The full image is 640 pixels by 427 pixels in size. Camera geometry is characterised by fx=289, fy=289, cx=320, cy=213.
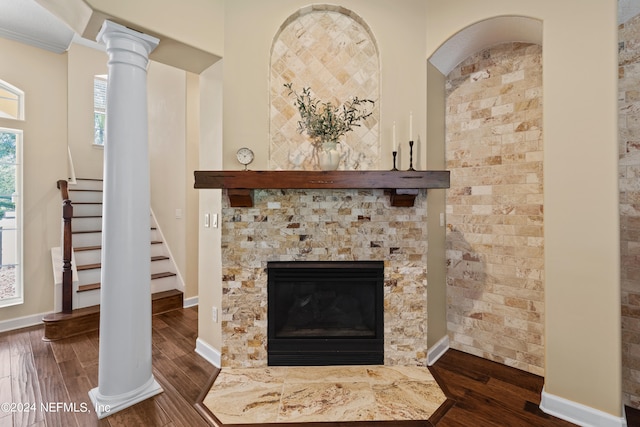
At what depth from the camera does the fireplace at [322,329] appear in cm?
241

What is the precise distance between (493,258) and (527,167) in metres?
0.81

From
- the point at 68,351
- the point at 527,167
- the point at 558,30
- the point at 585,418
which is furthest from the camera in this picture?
the point at 68,351

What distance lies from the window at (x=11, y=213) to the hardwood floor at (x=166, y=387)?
69cm

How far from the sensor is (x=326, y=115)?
2340mm

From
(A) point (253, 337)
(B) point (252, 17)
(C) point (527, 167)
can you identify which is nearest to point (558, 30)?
(C) point (527, 167)

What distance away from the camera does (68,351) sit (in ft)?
8.93

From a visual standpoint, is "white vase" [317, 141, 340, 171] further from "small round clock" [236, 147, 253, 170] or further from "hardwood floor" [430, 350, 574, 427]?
"hardwood floor" [430, 350, 574, 427]

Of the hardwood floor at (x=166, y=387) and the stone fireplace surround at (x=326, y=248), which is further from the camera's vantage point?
the stone fireplace surround at (x=326, y=248)

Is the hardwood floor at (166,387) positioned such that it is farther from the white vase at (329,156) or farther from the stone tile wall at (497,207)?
the white vase at (329,156)

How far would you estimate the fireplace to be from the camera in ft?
7.91

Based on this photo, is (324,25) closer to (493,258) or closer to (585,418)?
(493,258)

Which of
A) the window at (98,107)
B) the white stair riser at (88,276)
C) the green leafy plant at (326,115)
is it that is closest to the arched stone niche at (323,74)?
the green leafy plant at (326,115)

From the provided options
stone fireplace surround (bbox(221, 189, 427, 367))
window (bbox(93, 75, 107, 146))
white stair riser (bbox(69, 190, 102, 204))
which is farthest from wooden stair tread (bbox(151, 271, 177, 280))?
window (bbox(93, 75, 107, 146))

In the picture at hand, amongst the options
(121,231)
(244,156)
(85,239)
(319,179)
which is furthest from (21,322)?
(319,179)
